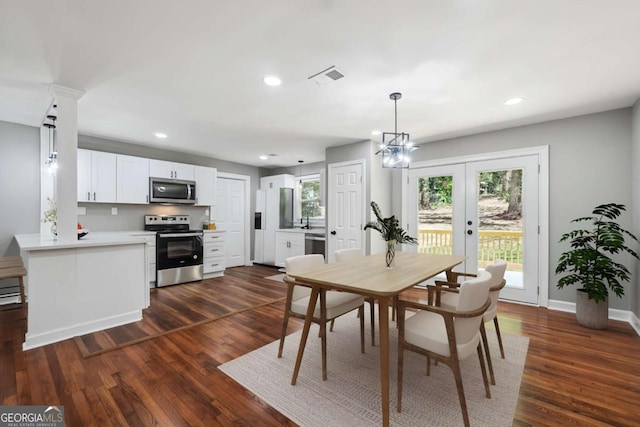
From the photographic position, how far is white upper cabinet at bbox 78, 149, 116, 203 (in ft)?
13.7

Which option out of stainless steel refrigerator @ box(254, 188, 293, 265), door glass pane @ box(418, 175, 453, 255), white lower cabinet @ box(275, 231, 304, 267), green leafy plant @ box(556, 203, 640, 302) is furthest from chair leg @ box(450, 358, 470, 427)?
stainless steel refrigerator @ box(254, 188, 293, 265)

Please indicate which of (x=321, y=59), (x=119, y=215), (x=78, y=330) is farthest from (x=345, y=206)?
(x=119, y=215)

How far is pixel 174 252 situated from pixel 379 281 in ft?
13.5

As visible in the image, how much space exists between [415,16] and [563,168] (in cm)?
310

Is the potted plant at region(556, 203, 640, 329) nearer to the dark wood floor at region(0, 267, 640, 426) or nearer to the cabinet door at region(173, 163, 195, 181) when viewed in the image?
the dark wood floor at region(0, 267, 640, 426)

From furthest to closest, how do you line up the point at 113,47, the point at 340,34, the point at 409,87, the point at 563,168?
the point at 563,168 → the point at 409,87 → the point at 113,47 → the point at 340,34

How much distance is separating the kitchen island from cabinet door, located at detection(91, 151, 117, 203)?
160 cm

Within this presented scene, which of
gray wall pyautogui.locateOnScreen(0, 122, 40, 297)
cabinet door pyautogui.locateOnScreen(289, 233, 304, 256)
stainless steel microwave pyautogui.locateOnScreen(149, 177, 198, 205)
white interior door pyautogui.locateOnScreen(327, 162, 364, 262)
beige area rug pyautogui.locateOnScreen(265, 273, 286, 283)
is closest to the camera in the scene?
gray wall pyautogui.locateOnScreen(0, 122, 40, 297)

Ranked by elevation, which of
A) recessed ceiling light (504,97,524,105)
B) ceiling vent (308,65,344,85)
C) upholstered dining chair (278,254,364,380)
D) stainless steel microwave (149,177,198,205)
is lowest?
upholstered dining chair (278,254,364,380)

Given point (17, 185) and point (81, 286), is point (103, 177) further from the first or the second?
point (81, 286)

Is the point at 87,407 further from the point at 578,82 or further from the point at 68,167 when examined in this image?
the point at 578,82

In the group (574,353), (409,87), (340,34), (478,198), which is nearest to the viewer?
(340,34)

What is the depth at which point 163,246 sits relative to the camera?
15.3 ft

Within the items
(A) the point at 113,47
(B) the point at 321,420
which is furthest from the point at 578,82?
(A) the point at 113,47
